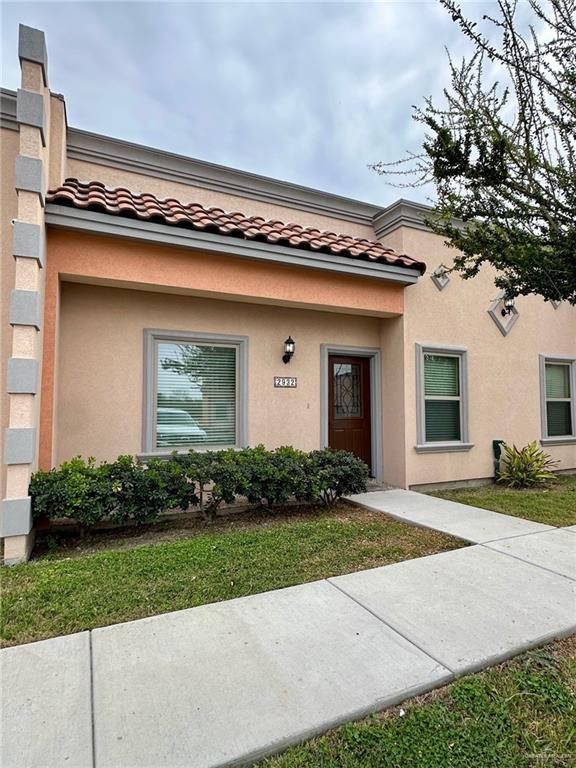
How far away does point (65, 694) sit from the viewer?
2281mm

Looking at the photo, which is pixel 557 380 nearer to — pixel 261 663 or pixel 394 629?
pixel 394 629

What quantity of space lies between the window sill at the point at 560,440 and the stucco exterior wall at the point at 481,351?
0.12 metres

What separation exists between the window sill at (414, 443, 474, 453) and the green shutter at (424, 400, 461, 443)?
0.53ft

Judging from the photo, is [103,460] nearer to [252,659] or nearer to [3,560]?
[3,560]

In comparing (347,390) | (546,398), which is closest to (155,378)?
(347,390)

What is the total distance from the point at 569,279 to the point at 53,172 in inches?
259

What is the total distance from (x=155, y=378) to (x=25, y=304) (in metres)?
2.22

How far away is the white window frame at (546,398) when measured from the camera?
9.24 m

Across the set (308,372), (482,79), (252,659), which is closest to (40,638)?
(252,659)

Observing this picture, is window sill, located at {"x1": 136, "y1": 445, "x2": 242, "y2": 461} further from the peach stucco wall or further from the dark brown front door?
the dark brown front door

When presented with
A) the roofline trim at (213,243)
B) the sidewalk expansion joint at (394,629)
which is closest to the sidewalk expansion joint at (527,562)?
the sidewalk expansion joint at (394,629)

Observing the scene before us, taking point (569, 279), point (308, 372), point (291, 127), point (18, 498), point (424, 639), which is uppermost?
point (291, 127)

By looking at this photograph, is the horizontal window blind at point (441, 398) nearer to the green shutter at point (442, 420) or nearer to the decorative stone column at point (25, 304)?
the green shutter at point (442, 420)

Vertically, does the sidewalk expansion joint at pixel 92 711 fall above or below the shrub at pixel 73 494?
below
